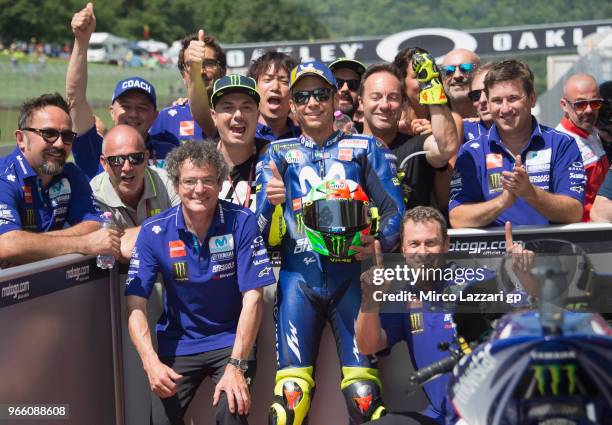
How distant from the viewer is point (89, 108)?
6758 mm

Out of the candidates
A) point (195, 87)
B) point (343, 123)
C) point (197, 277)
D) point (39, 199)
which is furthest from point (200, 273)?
point (195, 87)

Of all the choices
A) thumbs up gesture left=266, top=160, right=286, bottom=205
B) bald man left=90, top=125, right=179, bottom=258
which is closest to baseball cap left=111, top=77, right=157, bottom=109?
bald man left=90, top=125, right=179, bottom=258

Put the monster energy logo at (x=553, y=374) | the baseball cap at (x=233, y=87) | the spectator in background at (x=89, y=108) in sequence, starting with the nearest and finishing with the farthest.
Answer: the monster energy logo at (x=553, y=374) < the baseball cap at (x=233, y=87) < the spectator in background at (x=89, y=108)

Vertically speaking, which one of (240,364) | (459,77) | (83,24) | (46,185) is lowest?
(240,364)

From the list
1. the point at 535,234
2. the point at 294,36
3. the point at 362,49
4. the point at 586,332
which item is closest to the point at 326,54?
the point at 362,49

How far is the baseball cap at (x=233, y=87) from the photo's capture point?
5.85 metres

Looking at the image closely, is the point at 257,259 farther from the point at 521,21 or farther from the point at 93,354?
the point at 521,21

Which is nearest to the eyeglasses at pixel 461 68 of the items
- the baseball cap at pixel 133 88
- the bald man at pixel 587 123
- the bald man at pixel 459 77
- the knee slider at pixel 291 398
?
the bald man at pixel 459 77

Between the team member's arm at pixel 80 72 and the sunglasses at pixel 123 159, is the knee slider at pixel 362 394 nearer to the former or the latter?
the sunglasses at pixel 123 159

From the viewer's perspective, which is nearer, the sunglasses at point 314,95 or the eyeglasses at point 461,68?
the sunglasses at point 314,95

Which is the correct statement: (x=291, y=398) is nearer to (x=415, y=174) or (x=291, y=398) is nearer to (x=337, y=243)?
(x=337, y=243)

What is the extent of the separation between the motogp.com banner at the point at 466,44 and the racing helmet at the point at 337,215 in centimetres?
2179

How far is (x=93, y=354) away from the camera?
5.31m

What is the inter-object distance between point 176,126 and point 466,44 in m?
21.8
